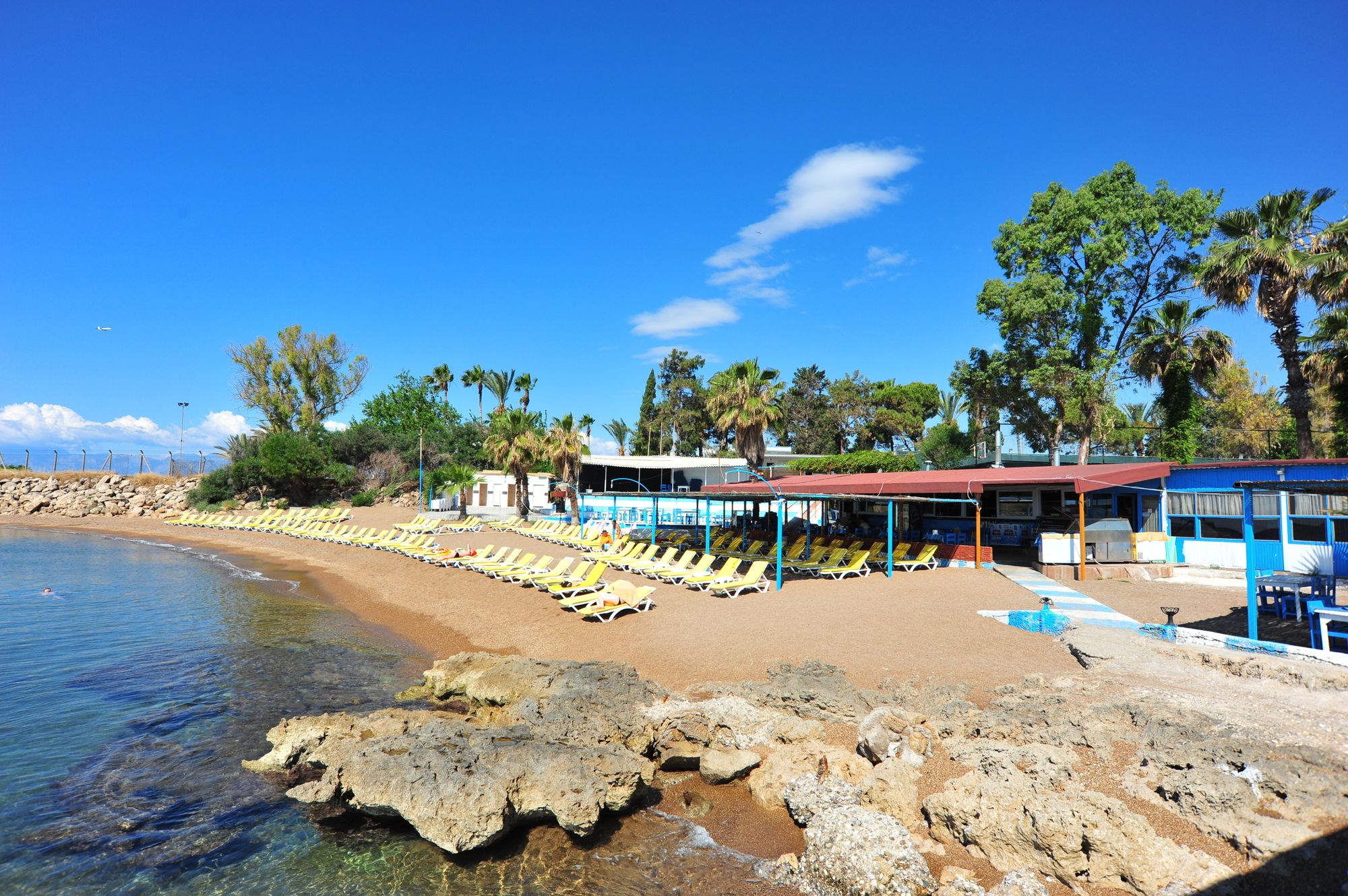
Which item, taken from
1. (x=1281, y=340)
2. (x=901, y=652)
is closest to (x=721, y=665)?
(x=901, y=652)

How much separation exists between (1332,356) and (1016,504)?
30.0 ft

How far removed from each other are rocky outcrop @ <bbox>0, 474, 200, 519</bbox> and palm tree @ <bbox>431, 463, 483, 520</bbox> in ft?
55.3

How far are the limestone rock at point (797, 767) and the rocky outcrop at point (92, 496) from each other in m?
49.2

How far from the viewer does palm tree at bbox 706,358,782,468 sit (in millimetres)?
27953

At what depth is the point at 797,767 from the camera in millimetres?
6516

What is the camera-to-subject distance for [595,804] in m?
5.79

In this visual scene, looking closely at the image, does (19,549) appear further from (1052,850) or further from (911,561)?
(1052,850)

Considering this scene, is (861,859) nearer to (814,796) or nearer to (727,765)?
(814,796)

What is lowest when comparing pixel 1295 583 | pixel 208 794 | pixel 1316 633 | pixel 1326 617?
pixel 208 794

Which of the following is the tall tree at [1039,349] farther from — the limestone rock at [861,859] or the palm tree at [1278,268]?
the limestone rock at [861,859]

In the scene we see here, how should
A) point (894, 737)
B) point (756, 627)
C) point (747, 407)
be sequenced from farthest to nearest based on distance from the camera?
point (747, 407) → point (756, 627) → point (894, 737)

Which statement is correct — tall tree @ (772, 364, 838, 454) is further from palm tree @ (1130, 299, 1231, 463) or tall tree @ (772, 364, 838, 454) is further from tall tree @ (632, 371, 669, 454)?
palm tree @ (1130, 299, 1231, 463)

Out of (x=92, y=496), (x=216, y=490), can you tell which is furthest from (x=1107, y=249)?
(x=92, y=496)

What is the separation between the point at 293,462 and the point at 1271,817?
44.3 metres
